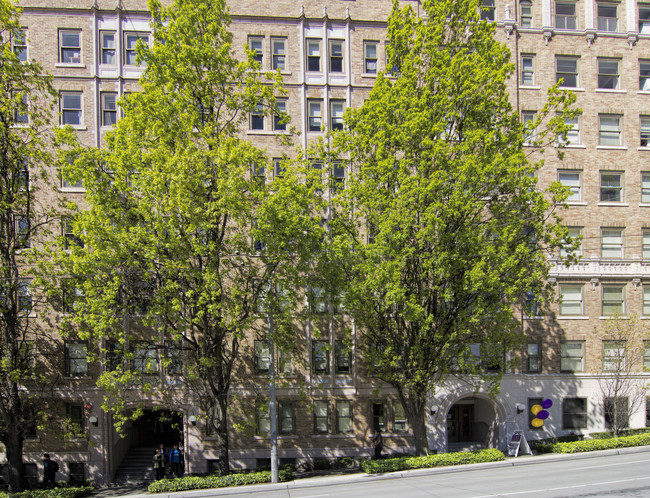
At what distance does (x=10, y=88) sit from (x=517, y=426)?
82.5ft

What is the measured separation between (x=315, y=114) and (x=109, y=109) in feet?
31.1

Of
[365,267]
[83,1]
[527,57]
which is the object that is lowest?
[365,267]

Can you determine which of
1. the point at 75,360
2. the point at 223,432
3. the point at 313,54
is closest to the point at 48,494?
the point at 75,360

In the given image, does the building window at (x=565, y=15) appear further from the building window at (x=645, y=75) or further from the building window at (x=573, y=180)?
the building window at (x=573, y=180)

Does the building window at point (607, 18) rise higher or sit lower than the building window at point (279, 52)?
higher

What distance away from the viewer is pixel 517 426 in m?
23.0

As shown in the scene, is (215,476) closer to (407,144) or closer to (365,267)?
(365,267)

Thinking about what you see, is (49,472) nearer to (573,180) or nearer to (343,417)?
(343,417)

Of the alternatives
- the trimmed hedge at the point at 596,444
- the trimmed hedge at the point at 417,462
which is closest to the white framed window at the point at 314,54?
the trimmed hedge at the point at 417,462

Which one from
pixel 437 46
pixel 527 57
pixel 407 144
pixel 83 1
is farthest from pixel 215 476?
pixel 527 57

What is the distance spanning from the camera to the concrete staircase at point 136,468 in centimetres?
2152

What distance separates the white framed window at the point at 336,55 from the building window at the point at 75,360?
677 inches

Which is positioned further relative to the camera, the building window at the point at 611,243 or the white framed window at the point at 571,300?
the building window at the point at 611,243

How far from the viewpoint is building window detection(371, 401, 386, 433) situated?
2241 cm
